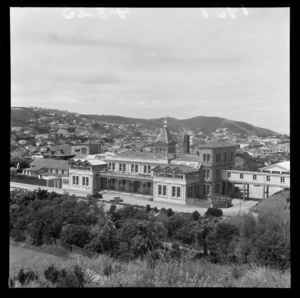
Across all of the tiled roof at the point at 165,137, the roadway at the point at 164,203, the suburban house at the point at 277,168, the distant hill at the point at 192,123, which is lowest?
the roadway at the point at 164,203

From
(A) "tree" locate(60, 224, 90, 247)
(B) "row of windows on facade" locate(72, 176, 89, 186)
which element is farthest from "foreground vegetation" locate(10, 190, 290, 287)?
(B) "row of windows on facade" locate(72, 176, 89, 186)

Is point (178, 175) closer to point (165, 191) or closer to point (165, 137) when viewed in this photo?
point (165, 191)

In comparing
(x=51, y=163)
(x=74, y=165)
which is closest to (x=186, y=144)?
(x=74, y=165)

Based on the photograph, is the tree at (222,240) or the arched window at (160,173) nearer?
the tree at (222,240)

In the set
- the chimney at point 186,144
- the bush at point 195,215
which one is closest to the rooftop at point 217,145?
the chimney at point 186,144

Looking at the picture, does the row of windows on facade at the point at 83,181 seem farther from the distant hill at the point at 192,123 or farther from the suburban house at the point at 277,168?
the suburban house at the point at 277,168

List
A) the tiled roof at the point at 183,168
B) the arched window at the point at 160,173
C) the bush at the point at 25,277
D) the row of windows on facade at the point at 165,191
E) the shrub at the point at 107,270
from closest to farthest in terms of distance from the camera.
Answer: the bush at the point at 25,277 < the shrub at the point at 107,270 < the row of windows on facade at the point at 165,191 < the tiled roof at the point at 183,168 < the arched window at the point at 160,173
